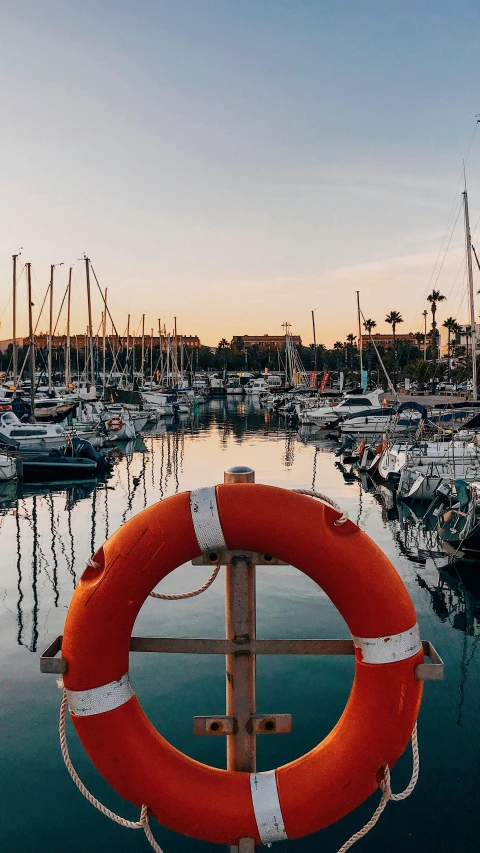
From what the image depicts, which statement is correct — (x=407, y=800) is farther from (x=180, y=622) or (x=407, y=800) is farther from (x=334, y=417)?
(x=334, y=417)

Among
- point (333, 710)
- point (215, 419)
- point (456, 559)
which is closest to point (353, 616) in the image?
point (333, 710)

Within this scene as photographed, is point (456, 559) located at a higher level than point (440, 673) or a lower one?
lower

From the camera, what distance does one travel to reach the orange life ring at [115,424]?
32531mm

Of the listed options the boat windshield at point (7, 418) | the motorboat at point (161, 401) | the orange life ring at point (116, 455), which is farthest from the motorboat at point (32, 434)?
the motorboat at point (161, 401)

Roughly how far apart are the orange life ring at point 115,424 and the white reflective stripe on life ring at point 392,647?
30.6 m

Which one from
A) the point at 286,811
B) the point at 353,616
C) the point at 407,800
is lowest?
the point at 407,800

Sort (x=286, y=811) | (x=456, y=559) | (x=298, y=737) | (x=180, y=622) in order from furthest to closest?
(x=456, y=559)
(x=180, y=622)
(x=298, y=737)
(x=286, y=811)

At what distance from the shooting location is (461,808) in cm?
480

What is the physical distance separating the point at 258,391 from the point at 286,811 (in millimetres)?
78415

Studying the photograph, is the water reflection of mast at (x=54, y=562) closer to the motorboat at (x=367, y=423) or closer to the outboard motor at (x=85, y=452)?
the outboard motor at (x=85, y=452)

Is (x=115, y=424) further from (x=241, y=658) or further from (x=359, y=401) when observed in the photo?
(x=241, y=658)

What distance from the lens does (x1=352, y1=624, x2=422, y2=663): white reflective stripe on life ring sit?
2.80 m

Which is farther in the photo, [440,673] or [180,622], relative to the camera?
[180,622]

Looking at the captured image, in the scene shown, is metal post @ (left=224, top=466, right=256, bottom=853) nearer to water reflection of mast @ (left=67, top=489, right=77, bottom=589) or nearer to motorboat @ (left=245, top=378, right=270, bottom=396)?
water reflection of mast @ (left=67, top=489, right=77, bottom=589)
